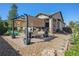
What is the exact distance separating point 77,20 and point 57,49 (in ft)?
1.69

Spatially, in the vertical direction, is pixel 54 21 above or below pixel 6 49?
above

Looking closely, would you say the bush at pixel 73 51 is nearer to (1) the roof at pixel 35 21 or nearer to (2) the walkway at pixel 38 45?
(2) the walkway at pixel 38 45

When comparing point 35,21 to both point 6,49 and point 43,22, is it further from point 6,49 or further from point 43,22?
point 6,49

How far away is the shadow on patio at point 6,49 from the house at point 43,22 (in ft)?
1.04

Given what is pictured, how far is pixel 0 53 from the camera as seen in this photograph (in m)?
8.16

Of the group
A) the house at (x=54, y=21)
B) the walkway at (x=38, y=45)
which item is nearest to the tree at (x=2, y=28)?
the walkway at (x=38, y=45)

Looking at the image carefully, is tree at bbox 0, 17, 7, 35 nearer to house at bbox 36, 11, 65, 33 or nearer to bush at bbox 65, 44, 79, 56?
house at bbox 36, 11, 65, 33

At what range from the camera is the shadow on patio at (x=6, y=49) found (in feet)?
26.8

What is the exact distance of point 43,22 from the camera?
825cm

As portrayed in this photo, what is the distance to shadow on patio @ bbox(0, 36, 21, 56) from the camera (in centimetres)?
817

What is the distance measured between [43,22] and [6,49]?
26.5 inches

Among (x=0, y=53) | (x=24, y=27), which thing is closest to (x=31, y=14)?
(x=24, y=27)

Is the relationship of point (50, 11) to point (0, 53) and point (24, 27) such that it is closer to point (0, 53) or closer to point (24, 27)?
point (24, 27)

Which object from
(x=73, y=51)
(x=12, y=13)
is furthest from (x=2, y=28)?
(x=73, y=51)
